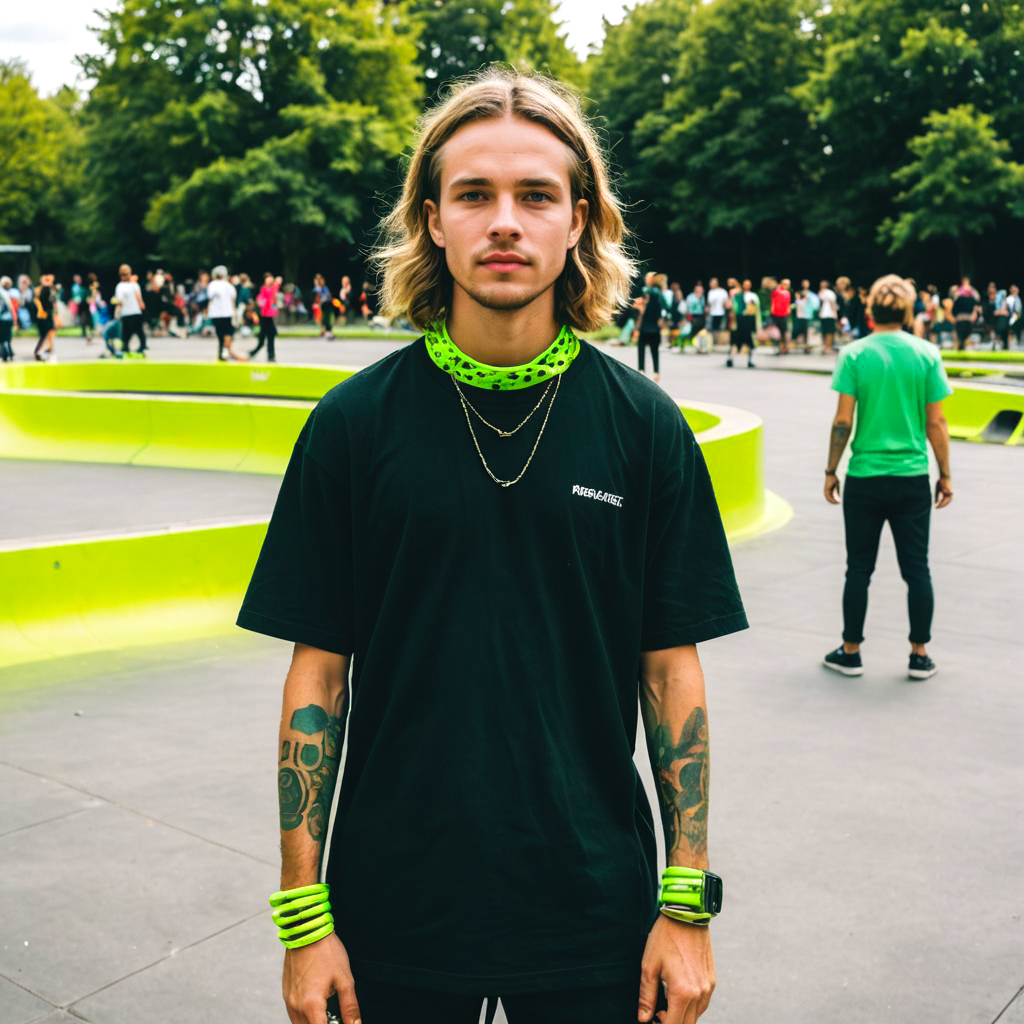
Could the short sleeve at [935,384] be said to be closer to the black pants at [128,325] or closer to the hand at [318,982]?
the hand at [318,982]

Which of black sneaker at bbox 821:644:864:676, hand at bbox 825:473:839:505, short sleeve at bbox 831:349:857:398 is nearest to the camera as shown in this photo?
short sleeve at bbox 831:349:857:398

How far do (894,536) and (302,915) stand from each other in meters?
4.78

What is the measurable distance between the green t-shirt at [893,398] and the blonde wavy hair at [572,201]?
13.5ft

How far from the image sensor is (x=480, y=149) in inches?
74.8

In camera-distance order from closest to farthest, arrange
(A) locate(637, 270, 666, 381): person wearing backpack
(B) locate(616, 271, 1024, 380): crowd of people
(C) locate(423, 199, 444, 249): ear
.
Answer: (C) locate(423, 199, 444, 249): ear, (A) locate(637, 270, 666, 381): person wearing backpack, (B) locate(616, 271, 1024, 380): crowd of people

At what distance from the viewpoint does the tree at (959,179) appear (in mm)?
38781

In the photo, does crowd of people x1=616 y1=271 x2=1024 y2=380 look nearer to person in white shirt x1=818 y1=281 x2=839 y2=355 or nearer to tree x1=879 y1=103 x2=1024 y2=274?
person in white shirt x1=818 y1=281 x2=839 y2=355

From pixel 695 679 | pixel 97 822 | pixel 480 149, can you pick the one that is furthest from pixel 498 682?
pixel 97 822

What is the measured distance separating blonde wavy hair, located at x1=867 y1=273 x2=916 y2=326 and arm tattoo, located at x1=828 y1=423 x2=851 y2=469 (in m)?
0.55

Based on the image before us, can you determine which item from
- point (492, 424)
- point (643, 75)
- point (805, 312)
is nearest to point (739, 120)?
point (643, 75)

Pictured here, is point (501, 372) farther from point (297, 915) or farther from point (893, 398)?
point (893, 398)

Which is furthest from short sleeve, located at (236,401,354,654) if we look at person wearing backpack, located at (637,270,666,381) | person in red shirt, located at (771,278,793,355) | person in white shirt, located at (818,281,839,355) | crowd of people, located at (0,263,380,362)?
person in white shirt, located at (818,281,839,355)

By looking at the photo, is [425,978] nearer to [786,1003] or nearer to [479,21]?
[786,1003]

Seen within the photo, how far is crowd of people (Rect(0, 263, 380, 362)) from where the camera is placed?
77.6 feet
